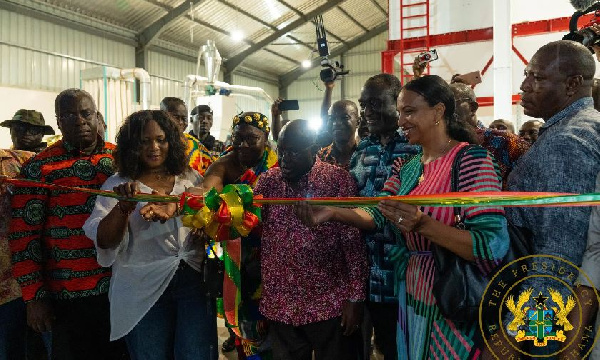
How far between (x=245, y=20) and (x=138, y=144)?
1584 centimetres

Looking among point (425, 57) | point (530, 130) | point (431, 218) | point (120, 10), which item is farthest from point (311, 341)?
point (120, 10)

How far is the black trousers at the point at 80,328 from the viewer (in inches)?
95.3

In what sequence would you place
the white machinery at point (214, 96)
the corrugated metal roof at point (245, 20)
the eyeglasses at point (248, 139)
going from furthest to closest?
the corrugated metal roof at point (245, 20)
the white machinery at point (214, 96)
the eyeglasses at point (248, 139)

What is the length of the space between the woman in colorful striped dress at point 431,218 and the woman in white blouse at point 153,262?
74cm

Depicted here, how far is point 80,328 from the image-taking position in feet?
8.04

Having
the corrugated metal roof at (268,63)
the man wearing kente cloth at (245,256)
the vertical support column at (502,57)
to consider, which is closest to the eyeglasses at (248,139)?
the man wearing kente cloth at (245,256)

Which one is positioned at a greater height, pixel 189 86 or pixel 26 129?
pixel 189 86

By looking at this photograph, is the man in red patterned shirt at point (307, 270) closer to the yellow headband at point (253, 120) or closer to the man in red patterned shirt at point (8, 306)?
the yellow headband at point (253, 120)

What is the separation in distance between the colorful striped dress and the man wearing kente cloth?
867 millimetres

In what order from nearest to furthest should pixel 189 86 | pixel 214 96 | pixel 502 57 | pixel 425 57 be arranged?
pixel 425 57, pixel 502 57, pixel 214 96, pixel 189 86

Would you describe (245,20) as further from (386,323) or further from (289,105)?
(386,323)

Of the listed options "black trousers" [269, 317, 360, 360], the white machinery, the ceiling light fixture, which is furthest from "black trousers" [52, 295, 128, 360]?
the ceiling light fixture

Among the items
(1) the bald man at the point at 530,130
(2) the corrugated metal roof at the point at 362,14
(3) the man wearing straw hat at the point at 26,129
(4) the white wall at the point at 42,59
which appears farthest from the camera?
(2) the corrugated metal roof at the point at 362,14

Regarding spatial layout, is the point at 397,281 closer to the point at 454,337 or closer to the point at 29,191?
the point at 454,337
